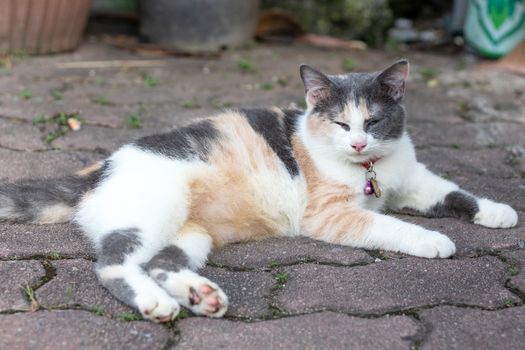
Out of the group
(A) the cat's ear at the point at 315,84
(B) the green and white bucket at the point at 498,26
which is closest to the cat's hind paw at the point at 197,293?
(A) the cat's ear at the point at 315,84

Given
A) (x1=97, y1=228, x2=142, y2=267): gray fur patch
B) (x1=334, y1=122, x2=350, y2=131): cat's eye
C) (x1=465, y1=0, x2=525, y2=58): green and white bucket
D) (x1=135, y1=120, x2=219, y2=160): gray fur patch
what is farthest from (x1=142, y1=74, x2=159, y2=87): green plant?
(x1=465, y1=0, x2=525, y2=58): green and white bucket

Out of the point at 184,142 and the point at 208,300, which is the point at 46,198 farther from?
the point at 208,300

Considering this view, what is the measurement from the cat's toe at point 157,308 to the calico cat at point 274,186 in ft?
1.01

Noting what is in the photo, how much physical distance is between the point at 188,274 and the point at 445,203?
157 centimetres

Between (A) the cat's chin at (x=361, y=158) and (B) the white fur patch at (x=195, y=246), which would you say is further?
(A) the cat's chin at (x=361, y=158)

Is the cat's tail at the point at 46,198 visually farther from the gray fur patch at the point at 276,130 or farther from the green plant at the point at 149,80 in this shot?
the green plant at the point at 149,80

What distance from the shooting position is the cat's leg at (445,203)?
3.39m

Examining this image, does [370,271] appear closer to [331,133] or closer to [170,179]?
[331,133]

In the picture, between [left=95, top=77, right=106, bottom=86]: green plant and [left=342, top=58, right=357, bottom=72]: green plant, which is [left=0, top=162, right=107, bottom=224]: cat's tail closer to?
[left=95, top=77, right=106, bottom=86]: green plant

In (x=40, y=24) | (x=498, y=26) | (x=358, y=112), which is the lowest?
(x=40, y=24)

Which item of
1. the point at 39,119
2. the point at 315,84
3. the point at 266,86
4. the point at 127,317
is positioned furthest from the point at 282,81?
the point at 127,317

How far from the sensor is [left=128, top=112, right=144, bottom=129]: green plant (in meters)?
4.70

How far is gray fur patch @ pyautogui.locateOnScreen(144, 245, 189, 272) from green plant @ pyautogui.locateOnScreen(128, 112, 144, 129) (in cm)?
195

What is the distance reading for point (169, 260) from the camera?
2.80 meters
